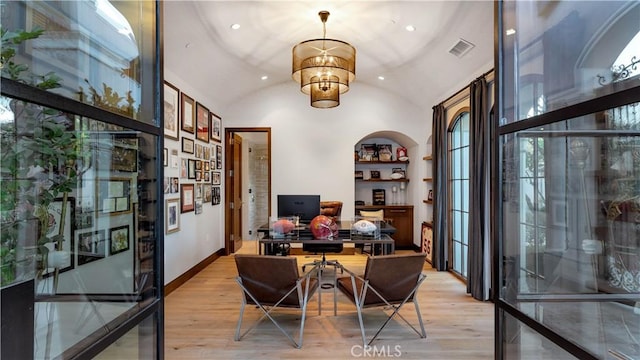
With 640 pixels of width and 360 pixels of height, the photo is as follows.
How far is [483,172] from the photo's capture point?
402 cm

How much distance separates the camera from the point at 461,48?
4.11 m

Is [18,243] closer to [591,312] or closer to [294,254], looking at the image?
[591,312]

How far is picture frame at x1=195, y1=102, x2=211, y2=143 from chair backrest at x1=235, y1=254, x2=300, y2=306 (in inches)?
117

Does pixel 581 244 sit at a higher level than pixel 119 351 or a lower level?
higher

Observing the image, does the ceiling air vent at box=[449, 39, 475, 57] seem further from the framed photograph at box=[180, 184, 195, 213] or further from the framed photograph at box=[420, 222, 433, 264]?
the framed photograph at box=[180, 184, 195, 213]

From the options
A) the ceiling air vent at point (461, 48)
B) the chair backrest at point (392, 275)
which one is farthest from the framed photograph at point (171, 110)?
the ceiling air vent at point (461, 48)

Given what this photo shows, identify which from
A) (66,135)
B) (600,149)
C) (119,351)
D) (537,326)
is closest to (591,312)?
(537,326)

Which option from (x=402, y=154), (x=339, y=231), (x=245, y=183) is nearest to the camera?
(x=339, y=231)

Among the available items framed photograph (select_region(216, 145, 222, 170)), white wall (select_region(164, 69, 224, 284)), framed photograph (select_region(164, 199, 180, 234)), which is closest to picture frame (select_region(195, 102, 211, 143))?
white wall (select_region(164, 69, 224, 284))

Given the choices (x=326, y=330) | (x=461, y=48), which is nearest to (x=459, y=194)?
(x=461, y=48)

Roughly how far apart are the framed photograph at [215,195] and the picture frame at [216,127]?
2.88ft

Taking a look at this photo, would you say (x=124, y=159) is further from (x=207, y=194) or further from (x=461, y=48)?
(x=207, y=194)

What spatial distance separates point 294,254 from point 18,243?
5.58 m

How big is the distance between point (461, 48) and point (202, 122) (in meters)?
3.91
